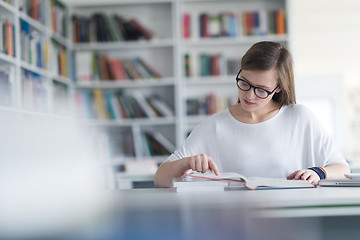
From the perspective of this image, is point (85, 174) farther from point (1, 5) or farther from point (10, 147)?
point (1, 5)

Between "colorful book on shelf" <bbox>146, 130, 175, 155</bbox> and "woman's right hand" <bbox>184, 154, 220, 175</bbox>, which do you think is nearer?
"woman's right hand" <bbox>184, 154, 220, 175</bbox>

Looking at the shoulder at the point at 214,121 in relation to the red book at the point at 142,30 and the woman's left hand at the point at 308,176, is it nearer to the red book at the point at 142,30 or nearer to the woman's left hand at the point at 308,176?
the woman's left hand at the point at 308,176

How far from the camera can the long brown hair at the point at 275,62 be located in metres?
1.51

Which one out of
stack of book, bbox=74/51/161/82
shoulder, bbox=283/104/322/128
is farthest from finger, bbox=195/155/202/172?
stack of book, bbox=74/51/161/82

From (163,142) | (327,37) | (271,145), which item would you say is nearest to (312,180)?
(271,145)

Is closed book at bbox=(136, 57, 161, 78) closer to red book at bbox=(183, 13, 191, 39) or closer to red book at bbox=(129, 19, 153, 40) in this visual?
red book at bbox=(129, 19, 153, 40)

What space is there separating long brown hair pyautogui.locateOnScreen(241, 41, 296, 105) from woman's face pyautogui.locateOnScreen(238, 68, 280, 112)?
0.02 meters

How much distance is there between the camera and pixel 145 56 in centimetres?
453

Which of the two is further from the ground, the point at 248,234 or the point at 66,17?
the point at 66,17

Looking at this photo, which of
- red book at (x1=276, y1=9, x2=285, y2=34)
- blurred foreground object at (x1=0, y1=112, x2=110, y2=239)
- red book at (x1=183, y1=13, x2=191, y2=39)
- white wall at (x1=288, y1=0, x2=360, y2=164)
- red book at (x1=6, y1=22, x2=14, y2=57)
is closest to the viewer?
blurred foreground object at (x1=0, y1=112, x2=110, y2=239)

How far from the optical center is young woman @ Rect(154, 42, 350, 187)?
1528mm

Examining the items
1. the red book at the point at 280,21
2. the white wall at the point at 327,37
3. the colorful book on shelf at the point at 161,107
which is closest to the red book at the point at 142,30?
the colorful book on shelf at the point at 161,107

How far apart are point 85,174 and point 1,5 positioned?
7.95 ft

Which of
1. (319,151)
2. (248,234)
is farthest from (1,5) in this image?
(248,234)
